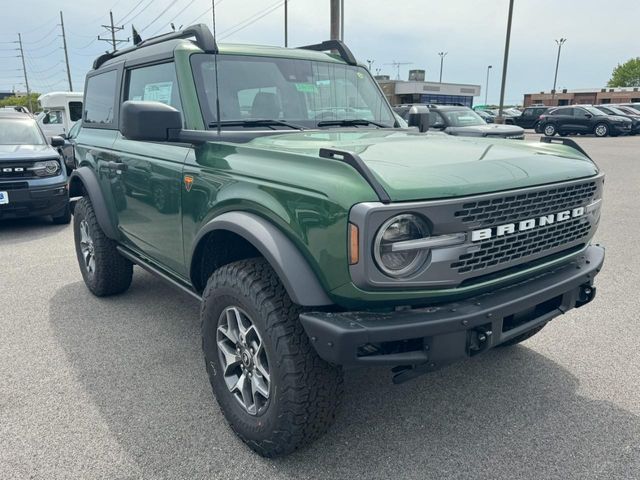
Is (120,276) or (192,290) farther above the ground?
(192,290)

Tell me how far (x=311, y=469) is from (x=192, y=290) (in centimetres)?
132

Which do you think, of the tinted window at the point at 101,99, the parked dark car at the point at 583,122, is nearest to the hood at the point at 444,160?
the tinted window at the point at 101,99

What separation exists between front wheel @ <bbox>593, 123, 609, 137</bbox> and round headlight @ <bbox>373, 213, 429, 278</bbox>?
2792cm

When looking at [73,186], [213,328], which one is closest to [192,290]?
[213,328]

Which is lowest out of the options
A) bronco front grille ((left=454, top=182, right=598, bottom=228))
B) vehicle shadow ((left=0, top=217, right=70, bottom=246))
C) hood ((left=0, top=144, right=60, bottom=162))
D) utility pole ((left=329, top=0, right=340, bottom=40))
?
vehicle shadow ((left=0, top=217, right=70, bottom=246))

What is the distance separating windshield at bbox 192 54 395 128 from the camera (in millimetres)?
3121

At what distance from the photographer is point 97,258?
4355 mm

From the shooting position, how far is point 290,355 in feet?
7.17

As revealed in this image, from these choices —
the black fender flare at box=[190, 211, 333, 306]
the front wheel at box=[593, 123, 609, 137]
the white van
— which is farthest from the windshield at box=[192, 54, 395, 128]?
the front wheel at box=[593, 123, 609, 137]

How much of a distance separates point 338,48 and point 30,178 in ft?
17.6

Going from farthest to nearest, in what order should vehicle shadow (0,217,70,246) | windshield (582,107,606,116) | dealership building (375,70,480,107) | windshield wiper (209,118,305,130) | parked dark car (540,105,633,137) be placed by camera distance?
dealership building (375,70,480,107), windshield (582,107,606,116), parked dark car (540,105,633,137), vehicle shadow (0,217,70,246), windshield wiper (209,118,305,130)

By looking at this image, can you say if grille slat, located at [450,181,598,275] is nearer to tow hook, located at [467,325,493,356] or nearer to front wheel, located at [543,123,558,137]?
tow hook, located at [467,325,493,356]

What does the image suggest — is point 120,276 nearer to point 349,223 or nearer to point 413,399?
point 413,399

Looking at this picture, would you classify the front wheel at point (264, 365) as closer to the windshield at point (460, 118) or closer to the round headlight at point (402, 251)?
the round headlight at point (402, 251)
